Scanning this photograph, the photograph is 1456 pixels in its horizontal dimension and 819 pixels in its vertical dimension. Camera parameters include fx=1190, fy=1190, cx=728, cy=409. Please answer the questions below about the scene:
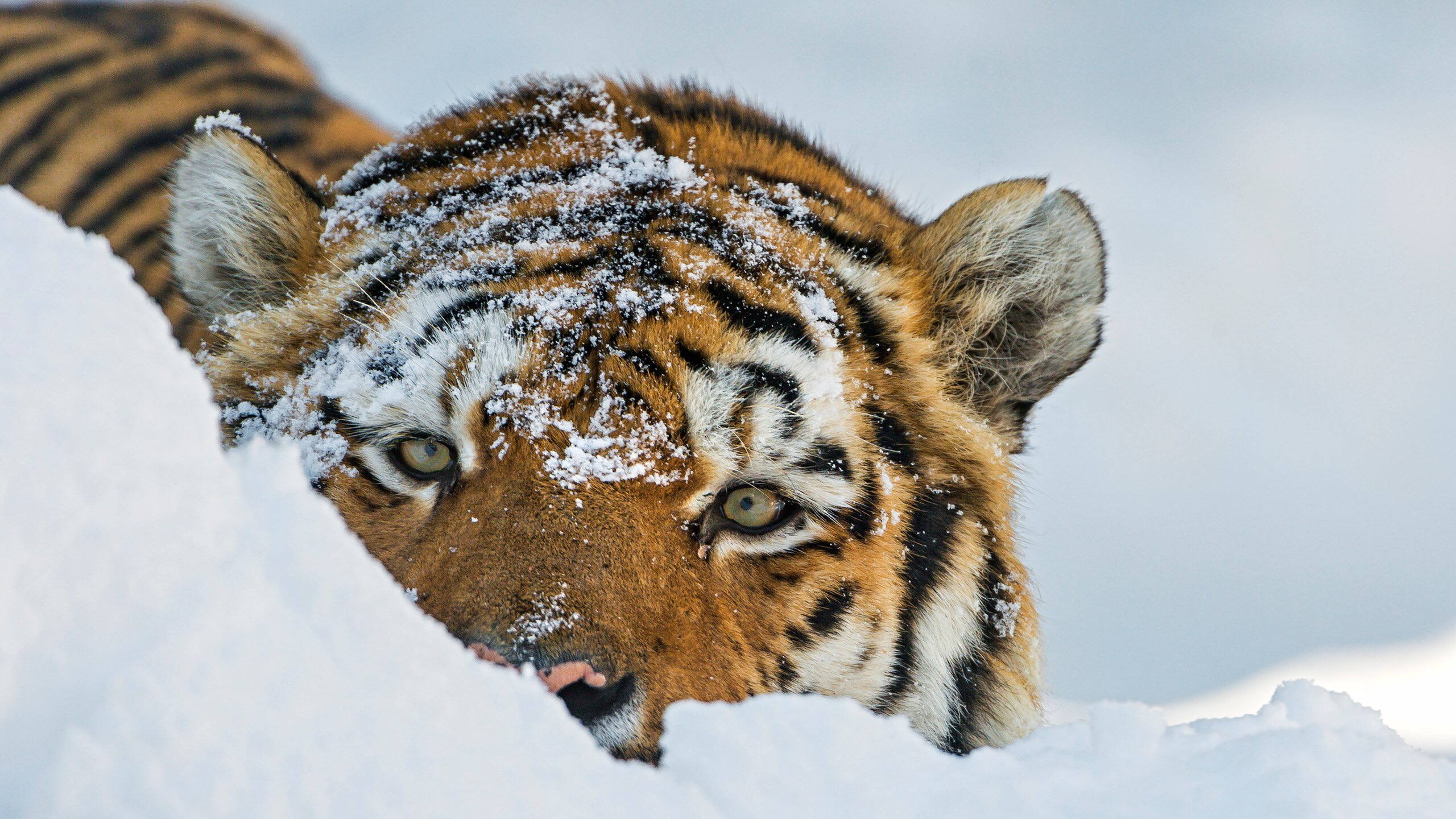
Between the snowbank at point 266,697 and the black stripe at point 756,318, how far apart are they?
0.85 metres

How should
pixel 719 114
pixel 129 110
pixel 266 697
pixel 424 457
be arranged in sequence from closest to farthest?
pixel 266 697
pixel 424 457
pixel 719 114
pixel 129 110

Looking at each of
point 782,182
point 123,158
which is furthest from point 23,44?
point 782,182

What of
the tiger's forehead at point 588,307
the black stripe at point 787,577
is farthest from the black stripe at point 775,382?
the black stripe at point 787,577

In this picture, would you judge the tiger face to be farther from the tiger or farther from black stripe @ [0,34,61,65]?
black stripe @ [0,34,61,65]

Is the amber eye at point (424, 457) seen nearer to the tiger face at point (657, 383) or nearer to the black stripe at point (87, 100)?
the tiger face at point (657, 383)

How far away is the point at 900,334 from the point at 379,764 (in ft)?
4.52

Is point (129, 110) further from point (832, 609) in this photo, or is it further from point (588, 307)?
point (832, 609)

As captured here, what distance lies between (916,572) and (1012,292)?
57 cm

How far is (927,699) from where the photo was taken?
6.51ft

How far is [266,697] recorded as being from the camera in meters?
0.85

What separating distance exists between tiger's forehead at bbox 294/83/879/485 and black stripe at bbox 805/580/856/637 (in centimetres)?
25

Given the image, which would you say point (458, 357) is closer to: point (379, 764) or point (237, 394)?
point (237, 394)

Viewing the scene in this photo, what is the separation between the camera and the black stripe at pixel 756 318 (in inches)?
71.6

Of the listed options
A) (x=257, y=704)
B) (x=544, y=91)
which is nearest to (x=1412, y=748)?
(x=257, y=704)
